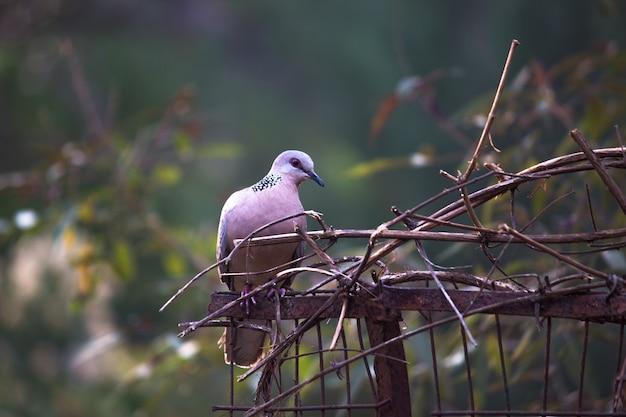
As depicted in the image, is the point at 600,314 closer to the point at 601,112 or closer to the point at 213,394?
the point at 601,112

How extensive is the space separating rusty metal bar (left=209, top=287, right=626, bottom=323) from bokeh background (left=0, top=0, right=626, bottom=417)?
1121mm

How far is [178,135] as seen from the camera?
2.74 metres

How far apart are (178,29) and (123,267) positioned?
3255 millimetres

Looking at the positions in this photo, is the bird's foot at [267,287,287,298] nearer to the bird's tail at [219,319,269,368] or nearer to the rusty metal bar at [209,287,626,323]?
the rusty metal bar at [209,287,626,323]

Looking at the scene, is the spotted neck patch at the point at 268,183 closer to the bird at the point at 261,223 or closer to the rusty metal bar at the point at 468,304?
the bird at the point at 261,223

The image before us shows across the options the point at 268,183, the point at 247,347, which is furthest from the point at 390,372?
the point at 268,183

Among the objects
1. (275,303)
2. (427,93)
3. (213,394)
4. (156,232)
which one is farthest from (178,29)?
(275,303)

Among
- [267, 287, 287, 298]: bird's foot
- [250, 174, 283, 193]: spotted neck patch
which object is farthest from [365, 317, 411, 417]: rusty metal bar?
[250, 174, 283, 193]: spotted neck patch

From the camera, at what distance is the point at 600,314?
1.02 meters

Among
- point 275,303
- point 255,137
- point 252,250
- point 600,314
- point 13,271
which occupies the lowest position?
point 600,314

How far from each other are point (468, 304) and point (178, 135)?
1841 mm

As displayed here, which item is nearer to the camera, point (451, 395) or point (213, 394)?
point (451, 395)

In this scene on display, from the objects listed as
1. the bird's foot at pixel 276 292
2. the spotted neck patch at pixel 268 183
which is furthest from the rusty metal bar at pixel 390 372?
the spotted neck patch at pixel 268 183

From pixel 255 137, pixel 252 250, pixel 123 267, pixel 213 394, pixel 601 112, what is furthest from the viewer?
pixel 255 137
